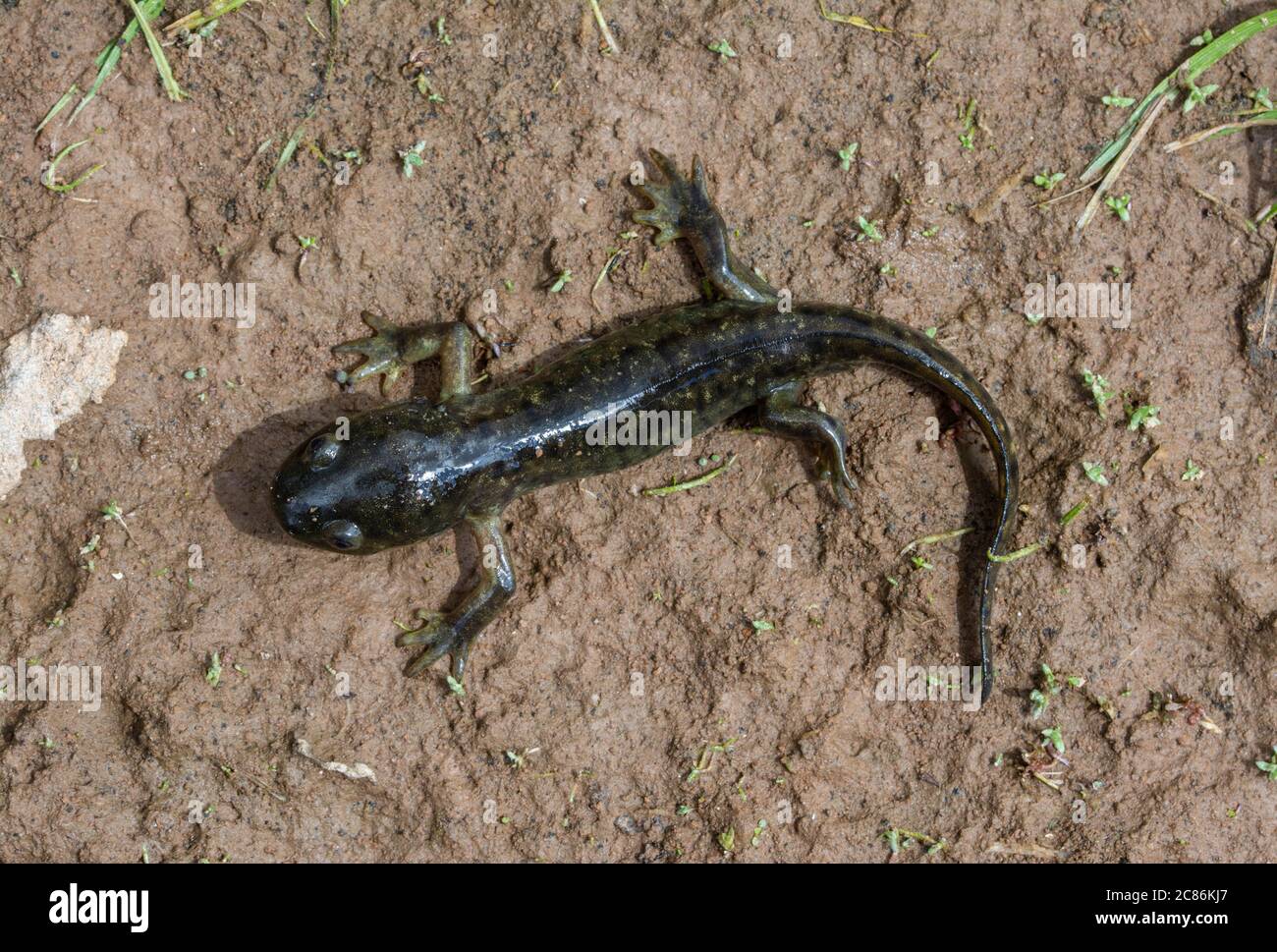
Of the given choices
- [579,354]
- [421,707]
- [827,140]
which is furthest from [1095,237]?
[421,707]

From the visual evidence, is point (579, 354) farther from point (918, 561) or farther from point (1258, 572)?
point (1258, 572)

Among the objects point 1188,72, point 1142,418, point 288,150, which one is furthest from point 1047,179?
point 288,150

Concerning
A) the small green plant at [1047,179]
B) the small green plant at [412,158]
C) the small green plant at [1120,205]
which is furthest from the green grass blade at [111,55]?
the small green plant at [1120,205]

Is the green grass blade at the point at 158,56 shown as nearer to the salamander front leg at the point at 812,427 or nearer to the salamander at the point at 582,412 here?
the salamander at the point at 582,412

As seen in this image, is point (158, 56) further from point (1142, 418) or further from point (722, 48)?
point (1142, 418)

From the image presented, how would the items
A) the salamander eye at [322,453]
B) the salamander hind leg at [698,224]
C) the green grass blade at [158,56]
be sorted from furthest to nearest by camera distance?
the salamander hind leg at [698,224]
the green grass blade at [158,56]
the salamander eye at [322,453]

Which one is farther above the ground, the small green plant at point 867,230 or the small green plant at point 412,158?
the small green plant at point 412,158
